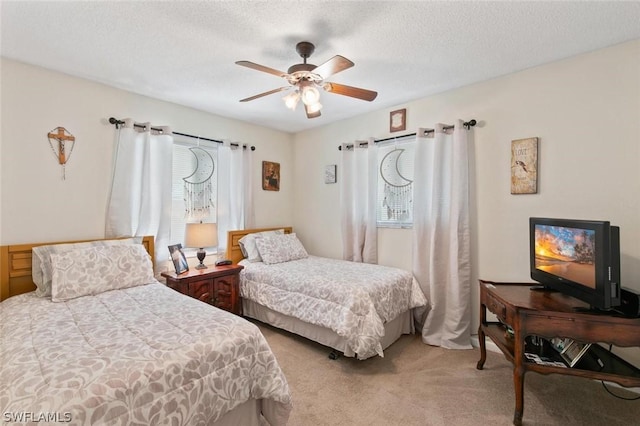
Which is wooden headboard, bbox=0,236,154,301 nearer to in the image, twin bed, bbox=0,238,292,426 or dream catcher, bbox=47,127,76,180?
twin bed, bbox=0,238,292,426

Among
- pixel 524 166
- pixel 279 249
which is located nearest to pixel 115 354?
pixel 279 249

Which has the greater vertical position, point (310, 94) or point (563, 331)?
point (310, 94)

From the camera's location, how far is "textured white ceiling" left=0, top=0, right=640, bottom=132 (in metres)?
1.72

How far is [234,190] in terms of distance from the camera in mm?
3742

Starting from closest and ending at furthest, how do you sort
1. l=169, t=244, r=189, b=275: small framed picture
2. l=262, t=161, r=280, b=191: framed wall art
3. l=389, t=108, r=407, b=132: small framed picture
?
l=169, t=244, r=189, b=275: small framed picture
l=389, t=108, r=407, b=132: small framed picture
l=262, t=161, r=280, b=191: framed wall art

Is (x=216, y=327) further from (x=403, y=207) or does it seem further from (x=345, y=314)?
(x=403, y=207)

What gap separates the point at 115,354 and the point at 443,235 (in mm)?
2744

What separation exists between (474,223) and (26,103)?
13.2 ft

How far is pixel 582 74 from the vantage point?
2.25 metres

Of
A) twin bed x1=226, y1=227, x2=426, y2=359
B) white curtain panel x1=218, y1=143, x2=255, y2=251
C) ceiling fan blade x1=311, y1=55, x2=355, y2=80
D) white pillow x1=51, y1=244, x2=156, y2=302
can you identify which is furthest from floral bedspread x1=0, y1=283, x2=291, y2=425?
white curtain panel x1=218, y1=143, x2=255, y2=251

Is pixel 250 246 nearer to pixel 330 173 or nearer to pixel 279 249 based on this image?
pixel 279 249

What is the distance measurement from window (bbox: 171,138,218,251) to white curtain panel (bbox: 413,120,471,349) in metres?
2.44

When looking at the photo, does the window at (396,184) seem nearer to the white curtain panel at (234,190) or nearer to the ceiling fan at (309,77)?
the ceiling fan at (309,77)

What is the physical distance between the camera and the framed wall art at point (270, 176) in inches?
162
